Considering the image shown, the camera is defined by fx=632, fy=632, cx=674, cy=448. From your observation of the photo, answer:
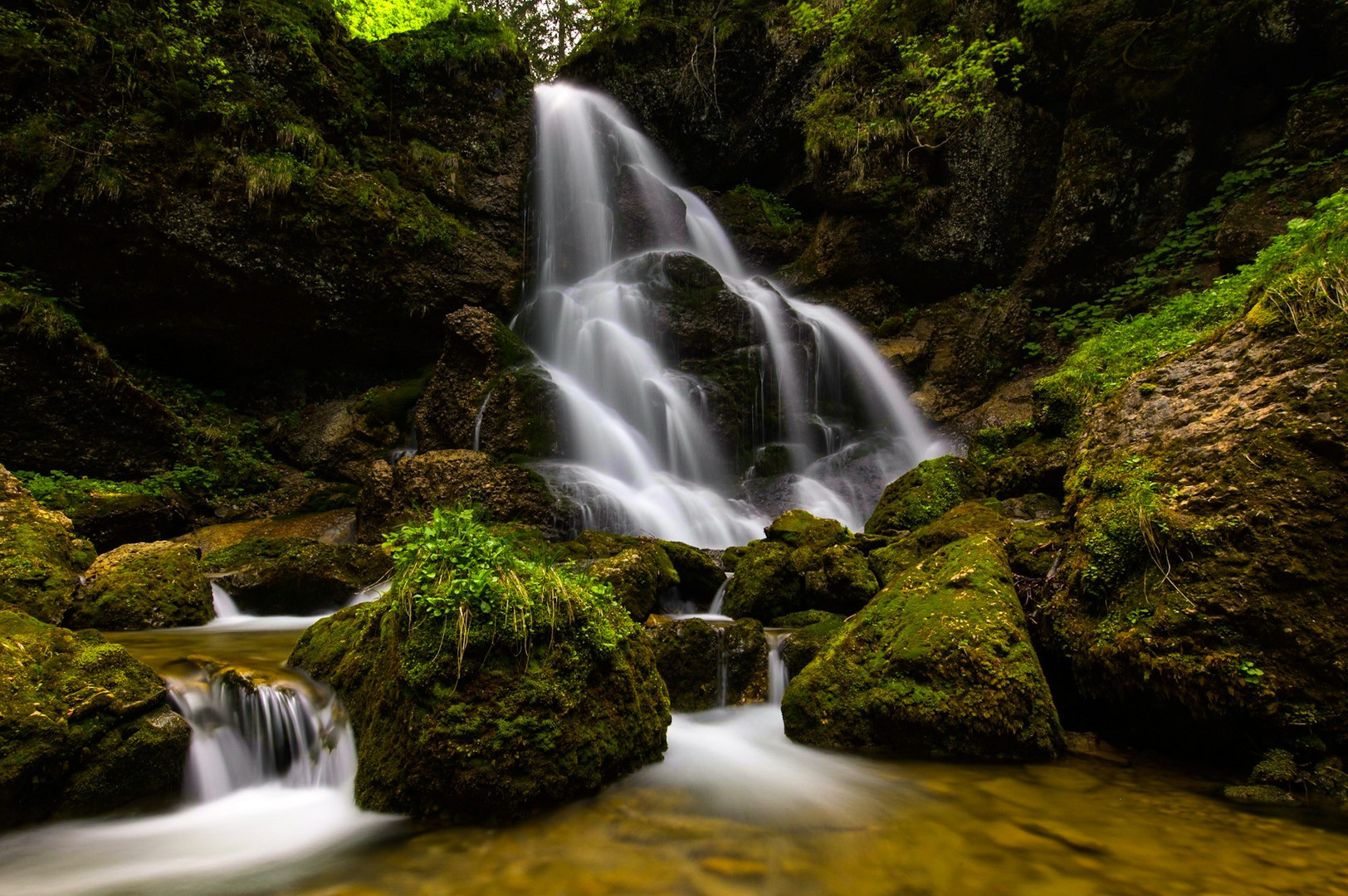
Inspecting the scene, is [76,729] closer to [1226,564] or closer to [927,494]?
[1226,564]

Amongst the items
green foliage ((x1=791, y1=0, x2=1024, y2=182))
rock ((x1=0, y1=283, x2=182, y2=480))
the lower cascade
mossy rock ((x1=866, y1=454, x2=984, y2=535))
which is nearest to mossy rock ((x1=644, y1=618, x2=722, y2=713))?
the lower cascade

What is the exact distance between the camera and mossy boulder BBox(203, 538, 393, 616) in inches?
261

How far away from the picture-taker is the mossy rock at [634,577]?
4.79 meters

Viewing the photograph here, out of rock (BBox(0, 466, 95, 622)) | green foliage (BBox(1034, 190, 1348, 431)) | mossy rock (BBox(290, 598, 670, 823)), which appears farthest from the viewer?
rock (BBox(0, 466, 95, 622))

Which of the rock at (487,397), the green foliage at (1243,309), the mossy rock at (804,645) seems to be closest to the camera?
the green foliage at (1243,309)

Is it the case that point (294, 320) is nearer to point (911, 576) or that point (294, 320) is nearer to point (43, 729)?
point (43, 729)

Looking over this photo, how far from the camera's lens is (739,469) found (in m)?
12.9

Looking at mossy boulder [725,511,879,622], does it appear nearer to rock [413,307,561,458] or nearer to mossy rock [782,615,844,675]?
mossy rock [782,615,844,675]

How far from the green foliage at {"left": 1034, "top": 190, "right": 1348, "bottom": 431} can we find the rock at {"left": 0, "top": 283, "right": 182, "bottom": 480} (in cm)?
1364

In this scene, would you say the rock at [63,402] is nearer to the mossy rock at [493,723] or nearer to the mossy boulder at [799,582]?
the mossy rock at [493,723]

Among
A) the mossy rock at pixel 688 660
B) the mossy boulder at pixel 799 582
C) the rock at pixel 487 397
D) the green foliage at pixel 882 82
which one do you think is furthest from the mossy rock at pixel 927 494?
the green foliage at pixel 882 82

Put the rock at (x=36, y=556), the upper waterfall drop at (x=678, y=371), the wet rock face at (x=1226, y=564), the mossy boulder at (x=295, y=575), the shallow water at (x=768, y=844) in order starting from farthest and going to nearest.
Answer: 1. the upper waterfall drop at (x=678, y=371)
2. the mossy boulder at (x=295, y=575)
3. the rock at (x=36, y=556)
4. the wet rock face at (x=1226, y=564)
5. the shallow water at (x=768, y=844)

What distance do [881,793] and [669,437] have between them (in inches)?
376

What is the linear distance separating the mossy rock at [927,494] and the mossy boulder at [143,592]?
7.48 m
